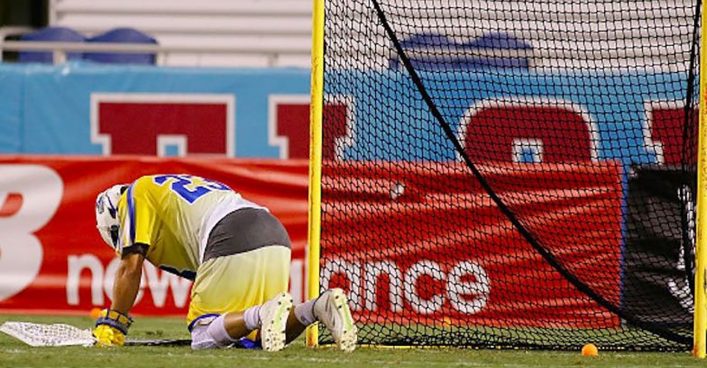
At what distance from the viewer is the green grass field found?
685 centimetres

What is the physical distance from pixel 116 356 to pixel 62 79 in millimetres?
7222

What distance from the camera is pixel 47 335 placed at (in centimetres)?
792

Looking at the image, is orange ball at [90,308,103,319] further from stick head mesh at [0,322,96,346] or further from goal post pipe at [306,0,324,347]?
goal post pipe at [306,0,324,347]

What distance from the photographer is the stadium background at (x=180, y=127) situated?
10.9 m

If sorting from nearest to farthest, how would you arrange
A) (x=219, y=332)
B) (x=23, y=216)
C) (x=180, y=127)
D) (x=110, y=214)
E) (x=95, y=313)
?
(x=219, y=332) < (x=110, y=214) < (x=95, y=313) < (x=23, y=216) < (x=180, y=127)

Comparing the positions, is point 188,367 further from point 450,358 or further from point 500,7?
point 500,7

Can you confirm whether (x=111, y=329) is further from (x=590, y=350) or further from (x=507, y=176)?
(x=507, y=176)

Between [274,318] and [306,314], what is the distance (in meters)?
0.17

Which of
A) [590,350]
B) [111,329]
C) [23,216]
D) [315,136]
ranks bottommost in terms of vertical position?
[590,350]

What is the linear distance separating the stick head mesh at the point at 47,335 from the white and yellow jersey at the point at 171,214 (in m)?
0.50

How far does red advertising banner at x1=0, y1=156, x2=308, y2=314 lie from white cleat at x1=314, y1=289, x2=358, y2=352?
4.16 m

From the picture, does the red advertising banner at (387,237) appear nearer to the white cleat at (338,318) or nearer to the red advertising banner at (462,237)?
the red advertising banner at (462,237)

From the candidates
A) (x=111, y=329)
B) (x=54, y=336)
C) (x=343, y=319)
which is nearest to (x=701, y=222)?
(x=343, y=319)

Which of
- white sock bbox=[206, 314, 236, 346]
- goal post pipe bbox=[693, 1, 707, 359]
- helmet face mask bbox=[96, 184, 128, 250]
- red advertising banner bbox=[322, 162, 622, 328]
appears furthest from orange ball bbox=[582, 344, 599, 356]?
helmet face mask bbox=[96, 184, 128, 250]
